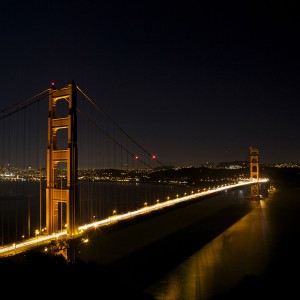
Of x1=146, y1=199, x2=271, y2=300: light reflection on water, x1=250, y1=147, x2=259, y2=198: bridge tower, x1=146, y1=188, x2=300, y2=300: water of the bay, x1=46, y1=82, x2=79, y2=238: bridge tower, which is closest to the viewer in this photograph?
x1=146, y1=188, x2=300, y2=300: water of the bay

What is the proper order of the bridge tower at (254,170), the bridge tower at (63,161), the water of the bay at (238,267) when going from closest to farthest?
the water of the bay at (238,267)
the bridge tower at (63,161)
the bridge tower at (254,170)

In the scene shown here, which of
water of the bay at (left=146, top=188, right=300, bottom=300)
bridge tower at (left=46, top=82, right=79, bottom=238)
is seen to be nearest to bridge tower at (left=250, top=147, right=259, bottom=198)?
water of the bay at (left=146, top=188, right=300, bottom=300)

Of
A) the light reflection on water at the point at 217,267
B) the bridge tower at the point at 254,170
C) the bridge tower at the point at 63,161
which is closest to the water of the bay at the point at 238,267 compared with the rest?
the light reflection on water at the point at 217,267

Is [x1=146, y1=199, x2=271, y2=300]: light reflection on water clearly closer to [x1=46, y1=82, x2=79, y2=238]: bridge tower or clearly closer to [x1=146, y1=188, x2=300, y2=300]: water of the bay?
[x1=146, y1=188, x2=300, y2=300]: water of the bay

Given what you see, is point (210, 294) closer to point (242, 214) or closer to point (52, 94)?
point (52, 94)

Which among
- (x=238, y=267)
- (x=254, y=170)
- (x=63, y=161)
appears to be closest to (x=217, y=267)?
(x=238, y=267)

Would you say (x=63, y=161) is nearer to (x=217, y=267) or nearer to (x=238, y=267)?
(x=217, y=267)

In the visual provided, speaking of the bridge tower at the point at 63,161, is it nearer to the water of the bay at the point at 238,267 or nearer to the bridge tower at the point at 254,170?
the water of the bay at the point at 238,267
